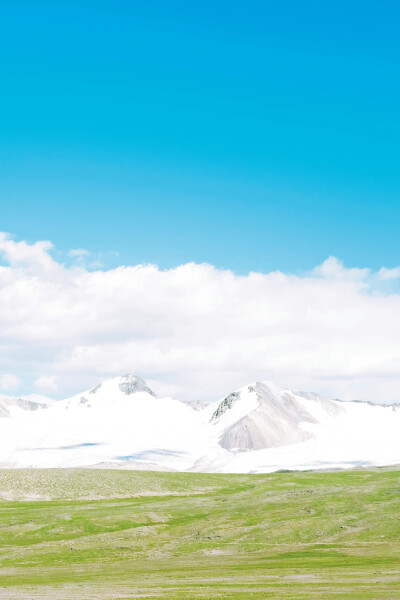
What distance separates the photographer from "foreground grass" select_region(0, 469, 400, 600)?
72.0 m

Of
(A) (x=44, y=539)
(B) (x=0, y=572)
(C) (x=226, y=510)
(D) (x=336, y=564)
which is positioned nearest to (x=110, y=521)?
(A) (x=44, y=539)

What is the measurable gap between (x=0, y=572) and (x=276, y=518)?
7542 cm

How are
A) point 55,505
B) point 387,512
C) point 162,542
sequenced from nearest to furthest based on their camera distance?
point 162,542 → point 387,512 → point 55,505

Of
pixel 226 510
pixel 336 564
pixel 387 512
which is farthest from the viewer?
pixel 226 510

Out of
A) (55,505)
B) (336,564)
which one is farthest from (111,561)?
(55,505)

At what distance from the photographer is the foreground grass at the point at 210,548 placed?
236 ft

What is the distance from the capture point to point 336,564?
94.4 metres

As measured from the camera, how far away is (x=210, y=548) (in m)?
127

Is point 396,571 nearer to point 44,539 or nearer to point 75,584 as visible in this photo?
point 75,584

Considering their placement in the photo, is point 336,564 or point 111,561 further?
point 111,561

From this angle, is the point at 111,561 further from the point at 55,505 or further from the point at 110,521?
the point at 55,505

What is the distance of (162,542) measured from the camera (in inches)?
5335

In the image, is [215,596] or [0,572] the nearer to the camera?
[215,596]

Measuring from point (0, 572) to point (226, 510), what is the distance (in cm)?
8320
